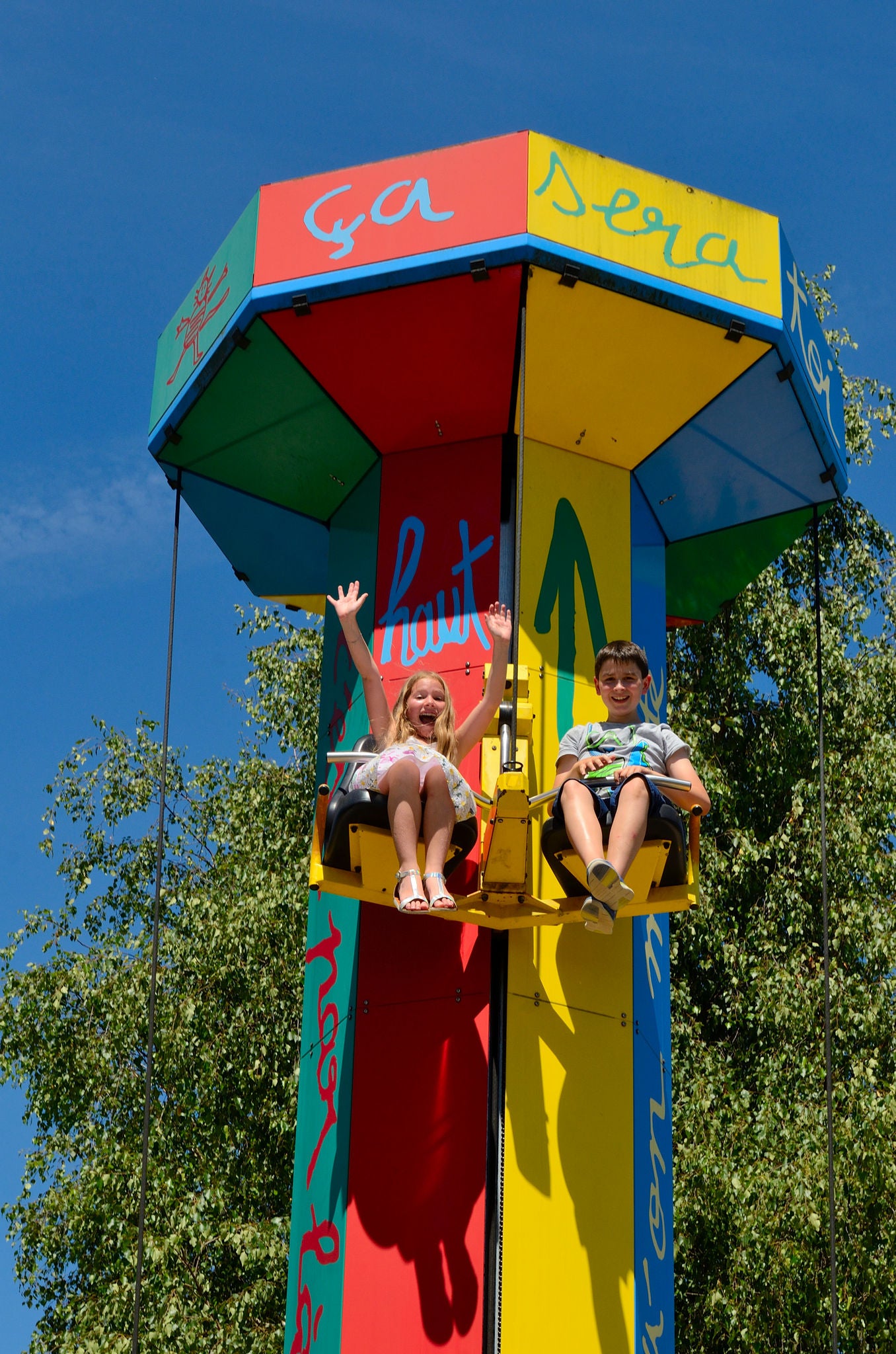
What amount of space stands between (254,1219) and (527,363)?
30.8ft

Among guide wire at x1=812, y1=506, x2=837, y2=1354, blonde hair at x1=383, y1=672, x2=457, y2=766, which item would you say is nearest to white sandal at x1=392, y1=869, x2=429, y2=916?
blonde hair at x1=383, y1=672, x2=457, y2=766

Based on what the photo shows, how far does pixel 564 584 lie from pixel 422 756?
1922 mm

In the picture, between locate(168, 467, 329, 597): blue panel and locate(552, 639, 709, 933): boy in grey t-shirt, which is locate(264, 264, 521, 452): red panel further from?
locate(552, 639, 709, 933): boy in grey t-shirt

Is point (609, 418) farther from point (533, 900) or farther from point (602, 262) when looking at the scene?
point (533, 900)

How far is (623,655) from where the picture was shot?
8.38 meters

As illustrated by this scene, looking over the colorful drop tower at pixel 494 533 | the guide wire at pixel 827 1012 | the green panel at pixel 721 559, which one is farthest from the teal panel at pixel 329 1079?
the guide wire at pixel 827 1012

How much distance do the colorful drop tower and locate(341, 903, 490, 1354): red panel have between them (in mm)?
14

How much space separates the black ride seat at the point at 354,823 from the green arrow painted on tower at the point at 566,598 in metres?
1.26

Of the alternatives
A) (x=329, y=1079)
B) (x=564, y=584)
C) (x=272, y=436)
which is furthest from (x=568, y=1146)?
(x=272, y=436)

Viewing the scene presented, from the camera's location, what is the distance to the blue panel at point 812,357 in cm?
925

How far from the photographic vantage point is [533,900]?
802 cm

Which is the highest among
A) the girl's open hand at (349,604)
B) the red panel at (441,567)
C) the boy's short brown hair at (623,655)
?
the red panel at (441,567)

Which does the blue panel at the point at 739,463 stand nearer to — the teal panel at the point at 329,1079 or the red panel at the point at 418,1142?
the teal panel at the point at 329,1079

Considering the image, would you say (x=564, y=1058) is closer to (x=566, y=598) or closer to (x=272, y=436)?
(x=566, y=598)
